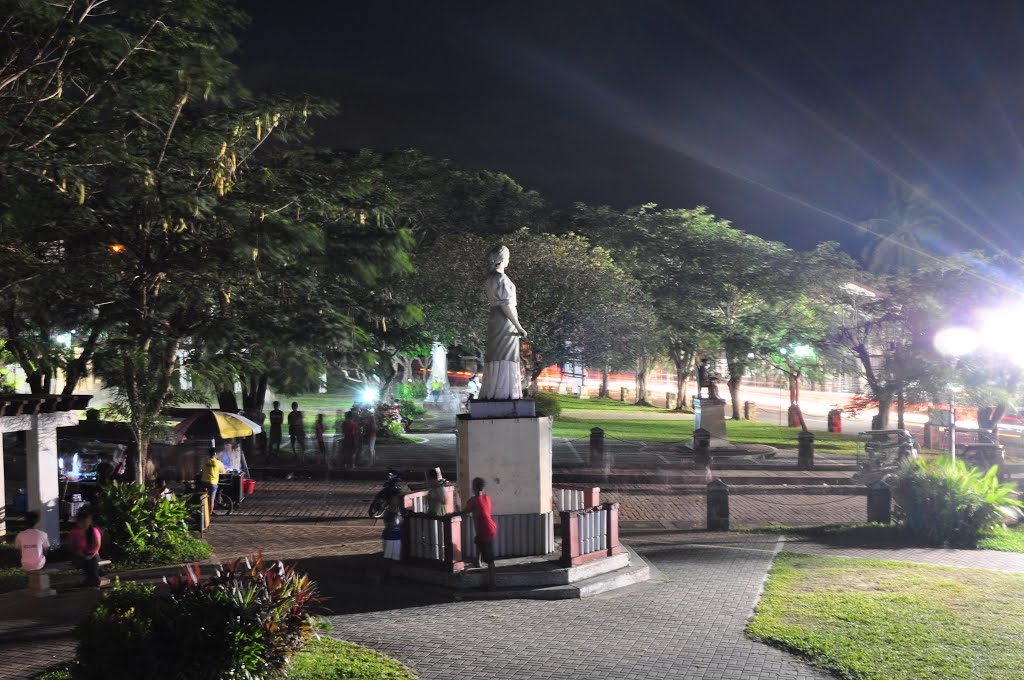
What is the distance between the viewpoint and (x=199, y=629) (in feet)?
24.9

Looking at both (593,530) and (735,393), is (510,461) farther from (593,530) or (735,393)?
(735,393)

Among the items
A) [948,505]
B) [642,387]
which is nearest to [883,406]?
[948,505]

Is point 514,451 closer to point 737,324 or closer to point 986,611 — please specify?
point 986,611

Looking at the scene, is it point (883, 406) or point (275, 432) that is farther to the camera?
point (883, 406)

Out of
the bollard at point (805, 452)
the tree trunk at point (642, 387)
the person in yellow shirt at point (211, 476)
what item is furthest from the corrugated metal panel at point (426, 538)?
the tree trunk at point (642, 387)

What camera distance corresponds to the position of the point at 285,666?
797 centimetres

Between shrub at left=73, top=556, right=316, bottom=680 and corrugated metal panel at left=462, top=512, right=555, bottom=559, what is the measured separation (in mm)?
4705

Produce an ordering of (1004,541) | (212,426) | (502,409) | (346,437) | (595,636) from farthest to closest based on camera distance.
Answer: (346,437) → (212,426) → (1004,541) → (502,409) → (595,636)

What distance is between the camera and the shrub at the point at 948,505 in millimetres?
16062

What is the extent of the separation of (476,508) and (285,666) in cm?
392

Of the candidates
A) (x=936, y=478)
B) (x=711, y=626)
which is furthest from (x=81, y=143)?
(x=936, y=478)

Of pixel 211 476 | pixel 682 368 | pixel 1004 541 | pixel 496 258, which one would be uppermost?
pixel 496 258

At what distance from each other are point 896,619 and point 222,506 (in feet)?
43.6

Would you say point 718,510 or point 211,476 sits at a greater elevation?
point 211,476
